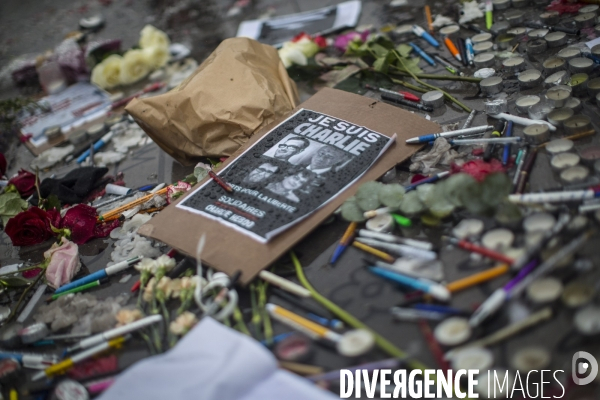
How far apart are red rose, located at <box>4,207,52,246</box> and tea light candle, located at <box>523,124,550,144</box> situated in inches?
Result: 58.2

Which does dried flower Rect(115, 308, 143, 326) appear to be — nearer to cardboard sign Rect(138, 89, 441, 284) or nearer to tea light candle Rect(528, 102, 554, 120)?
cardboard sign Rect(138, 89, 441, 284)

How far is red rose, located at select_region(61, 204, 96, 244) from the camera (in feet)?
5.57

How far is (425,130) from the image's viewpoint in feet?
5.53

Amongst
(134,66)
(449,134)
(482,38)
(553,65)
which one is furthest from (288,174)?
(134,66)

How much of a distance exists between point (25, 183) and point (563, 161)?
1823 mm

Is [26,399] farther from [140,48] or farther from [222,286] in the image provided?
[140,48]

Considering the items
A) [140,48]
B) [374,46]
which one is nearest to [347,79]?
[374,46]

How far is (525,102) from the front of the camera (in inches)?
65.7

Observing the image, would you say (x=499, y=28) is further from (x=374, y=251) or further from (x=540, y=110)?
(x=374, y=251)

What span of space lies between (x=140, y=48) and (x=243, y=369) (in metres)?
2.22

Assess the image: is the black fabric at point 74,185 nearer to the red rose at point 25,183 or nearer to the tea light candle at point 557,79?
the red rose at point 25,183

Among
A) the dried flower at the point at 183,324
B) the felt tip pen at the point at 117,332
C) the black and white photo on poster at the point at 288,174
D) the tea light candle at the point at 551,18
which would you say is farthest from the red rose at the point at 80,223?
the tea light candle at the point at 551,18

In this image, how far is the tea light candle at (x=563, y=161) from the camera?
1387mm

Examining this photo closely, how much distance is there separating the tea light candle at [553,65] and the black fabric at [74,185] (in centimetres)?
157
